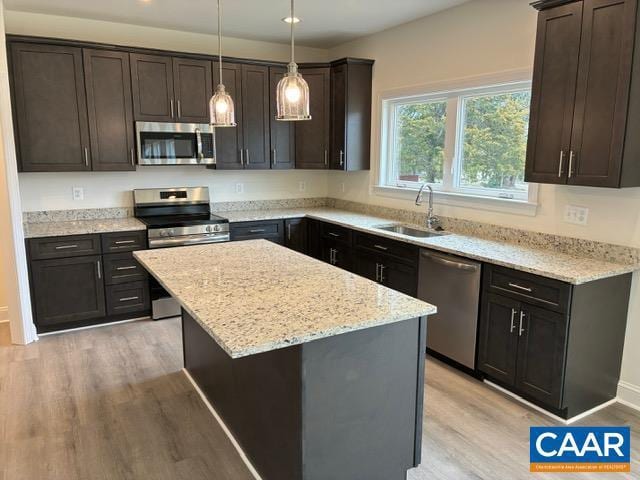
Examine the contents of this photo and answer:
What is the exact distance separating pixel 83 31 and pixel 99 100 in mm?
683

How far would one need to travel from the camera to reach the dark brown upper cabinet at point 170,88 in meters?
4.24

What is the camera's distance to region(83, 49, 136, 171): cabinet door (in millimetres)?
4059

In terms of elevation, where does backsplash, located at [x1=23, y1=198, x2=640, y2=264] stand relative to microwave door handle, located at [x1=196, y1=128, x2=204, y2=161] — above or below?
below

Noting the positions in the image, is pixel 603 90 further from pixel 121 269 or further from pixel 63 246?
pixel 63 246

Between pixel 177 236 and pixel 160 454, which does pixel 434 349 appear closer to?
pixel 160 454

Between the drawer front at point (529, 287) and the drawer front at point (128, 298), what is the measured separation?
2.93m

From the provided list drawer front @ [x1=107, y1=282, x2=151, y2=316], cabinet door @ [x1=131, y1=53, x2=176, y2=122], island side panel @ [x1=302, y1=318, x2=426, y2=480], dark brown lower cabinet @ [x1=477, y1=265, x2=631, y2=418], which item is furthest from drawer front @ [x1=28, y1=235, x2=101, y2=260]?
dark brown lower cabinet @ [x1=477, y1=265, x2=631, y2=418]

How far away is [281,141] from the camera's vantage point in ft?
16.4

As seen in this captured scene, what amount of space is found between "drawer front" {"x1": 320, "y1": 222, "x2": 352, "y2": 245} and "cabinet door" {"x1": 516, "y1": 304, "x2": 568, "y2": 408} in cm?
189

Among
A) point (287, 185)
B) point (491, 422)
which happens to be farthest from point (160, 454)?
point (287, 185)

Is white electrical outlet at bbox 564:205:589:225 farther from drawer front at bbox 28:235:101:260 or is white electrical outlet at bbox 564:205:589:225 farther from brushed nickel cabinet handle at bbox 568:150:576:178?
drawer front at bbox 28:235:101:260

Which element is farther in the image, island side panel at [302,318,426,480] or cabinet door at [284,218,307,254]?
cabinet door at [284,218,307,254]

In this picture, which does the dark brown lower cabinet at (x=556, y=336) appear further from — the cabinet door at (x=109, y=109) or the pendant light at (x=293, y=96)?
the cabinet door at (x=109, y=109)

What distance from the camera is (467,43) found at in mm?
3750
